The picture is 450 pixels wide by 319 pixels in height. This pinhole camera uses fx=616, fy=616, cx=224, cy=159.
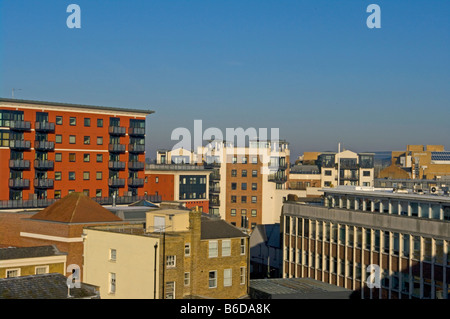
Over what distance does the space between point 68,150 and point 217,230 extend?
5237 centimetres

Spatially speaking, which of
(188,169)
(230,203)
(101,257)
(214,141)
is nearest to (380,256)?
(101,257)

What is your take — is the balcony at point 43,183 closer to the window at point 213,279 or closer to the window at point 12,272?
the window at point 12,272

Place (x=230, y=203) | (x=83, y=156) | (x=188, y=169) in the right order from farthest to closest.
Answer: (x=230, y=203), (x=188, y=169), (x=83, y=156)

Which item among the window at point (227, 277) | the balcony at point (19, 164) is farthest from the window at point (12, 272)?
the balcony at point (19, 164)

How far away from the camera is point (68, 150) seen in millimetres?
94312

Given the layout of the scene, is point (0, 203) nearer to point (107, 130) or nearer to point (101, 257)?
point (107, 130)

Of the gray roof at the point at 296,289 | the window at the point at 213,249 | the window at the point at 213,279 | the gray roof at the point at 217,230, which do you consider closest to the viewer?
the gray roof at the point at 296,289

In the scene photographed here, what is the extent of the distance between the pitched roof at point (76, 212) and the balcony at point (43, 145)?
114ft

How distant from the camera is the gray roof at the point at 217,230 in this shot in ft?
155

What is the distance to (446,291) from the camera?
4259 cm

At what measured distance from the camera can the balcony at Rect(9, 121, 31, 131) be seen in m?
87.7

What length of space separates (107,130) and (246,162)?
3539cm
